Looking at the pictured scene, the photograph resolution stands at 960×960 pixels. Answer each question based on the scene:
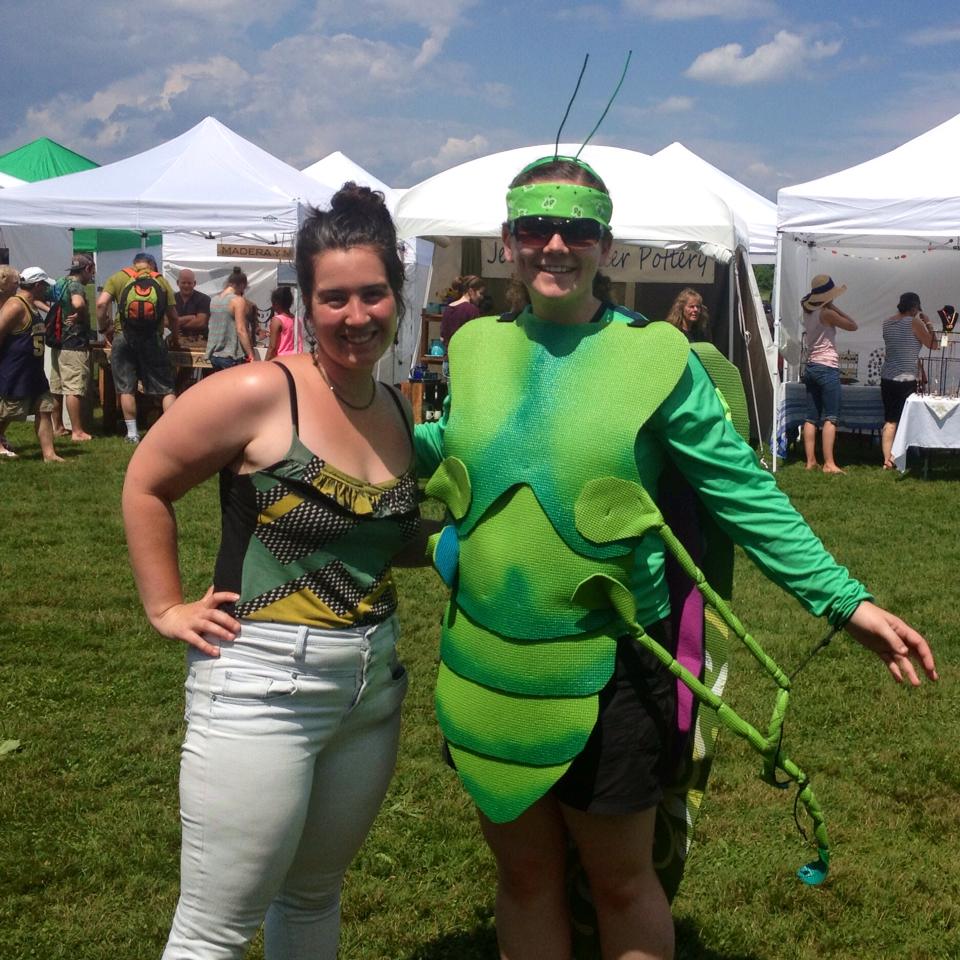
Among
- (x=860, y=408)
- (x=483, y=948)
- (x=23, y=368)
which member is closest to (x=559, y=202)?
(x=483, y=948)

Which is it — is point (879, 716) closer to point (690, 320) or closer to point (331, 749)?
point (331, 749)

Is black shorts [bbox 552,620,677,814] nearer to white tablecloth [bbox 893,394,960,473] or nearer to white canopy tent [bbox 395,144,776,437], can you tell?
white canopy tent [bbox 395,144,776,437]

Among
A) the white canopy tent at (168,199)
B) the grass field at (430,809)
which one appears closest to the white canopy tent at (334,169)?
the white canopy tent at (168,199)

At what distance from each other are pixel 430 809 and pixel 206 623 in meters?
1.96

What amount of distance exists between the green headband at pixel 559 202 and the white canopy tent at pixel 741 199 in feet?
45.2

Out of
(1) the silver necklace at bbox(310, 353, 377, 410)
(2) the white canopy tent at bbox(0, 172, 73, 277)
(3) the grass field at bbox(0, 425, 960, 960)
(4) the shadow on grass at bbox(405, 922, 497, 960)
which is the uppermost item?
(2) the white canopy tent at bbox(0, 172, 73, 277)

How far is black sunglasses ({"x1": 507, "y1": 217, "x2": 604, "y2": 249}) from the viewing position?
78.9 inches

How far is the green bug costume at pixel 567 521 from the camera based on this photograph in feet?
6.38

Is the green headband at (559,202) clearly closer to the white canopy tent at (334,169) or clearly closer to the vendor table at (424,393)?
the vendor table at (424,393)

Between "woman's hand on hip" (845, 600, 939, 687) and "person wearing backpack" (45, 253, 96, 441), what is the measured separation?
9.95 metres

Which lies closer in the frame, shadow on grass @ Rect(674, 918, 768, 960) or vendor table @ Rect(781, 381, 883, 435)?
shadow on grass @ Rect(674, 918, 768, 960)

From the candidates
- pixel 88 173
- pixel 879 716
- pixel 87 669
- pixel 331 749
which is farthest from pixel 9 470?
pixel 331 749

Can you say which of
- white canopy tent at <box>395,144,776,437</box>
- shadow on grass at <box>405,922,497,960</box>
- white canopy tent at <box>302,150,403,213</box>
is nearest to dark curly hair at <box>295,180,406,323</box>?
shadow on grass at <box>405,922,497,960</box>

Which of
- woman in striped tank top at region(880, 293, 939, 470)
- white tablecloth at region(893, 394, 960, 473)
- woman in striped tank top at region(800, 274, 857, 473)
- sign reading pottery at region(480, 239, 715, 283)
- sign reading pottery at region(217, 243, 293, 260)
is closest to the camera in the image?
white tablecloth at region(893, 394, 960, 473)
